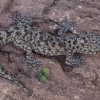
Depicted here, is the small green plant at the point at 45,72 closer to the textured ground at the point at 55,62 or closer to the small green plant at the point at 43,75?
the small green plant at the point at 43,75

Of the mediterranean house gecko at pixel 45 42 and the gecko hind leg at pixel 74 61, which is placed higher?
the mediterranean house gecko at pixel 45 42

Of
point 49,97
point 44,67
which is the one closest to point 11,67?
point 44,67

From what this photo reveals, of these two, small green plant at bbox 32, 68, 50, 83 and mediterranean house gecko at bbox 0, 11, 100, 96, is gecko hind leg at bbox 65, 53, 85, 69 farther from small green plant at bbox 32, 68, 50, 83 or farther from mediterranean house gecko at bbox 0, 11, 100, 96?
small green plant at bbox 32, 68, 50, 83

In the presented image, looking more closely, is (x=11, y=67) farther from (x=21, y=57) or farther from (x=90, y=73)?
(x=90, y=73)

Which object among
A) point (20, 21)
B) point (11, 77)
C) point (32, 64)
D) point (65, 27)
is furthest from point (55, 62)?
point (20, 21)

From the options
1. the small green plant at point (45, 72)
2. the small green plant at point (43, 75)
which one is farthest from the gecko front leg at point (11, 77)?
the small green plant at point (45, 72)

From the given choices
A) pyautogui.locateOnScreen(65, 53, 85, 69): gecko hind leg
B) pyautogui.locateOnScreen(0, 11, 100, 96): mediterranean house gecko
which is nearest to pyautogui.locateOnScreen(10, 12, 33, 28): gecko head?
pyautogui.locateOnScreen(0, 11, 100, 96): mediterranean house gecko

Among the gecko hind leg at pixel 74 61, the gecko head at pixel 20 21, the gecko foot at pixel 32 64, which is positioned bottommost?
the gecko hind leg at pixel 74 61

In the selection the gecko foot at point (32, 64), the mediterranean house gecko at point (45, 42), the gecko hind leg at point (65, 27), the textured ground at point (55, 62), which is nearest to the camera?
the textured ground at point (55, 62)
